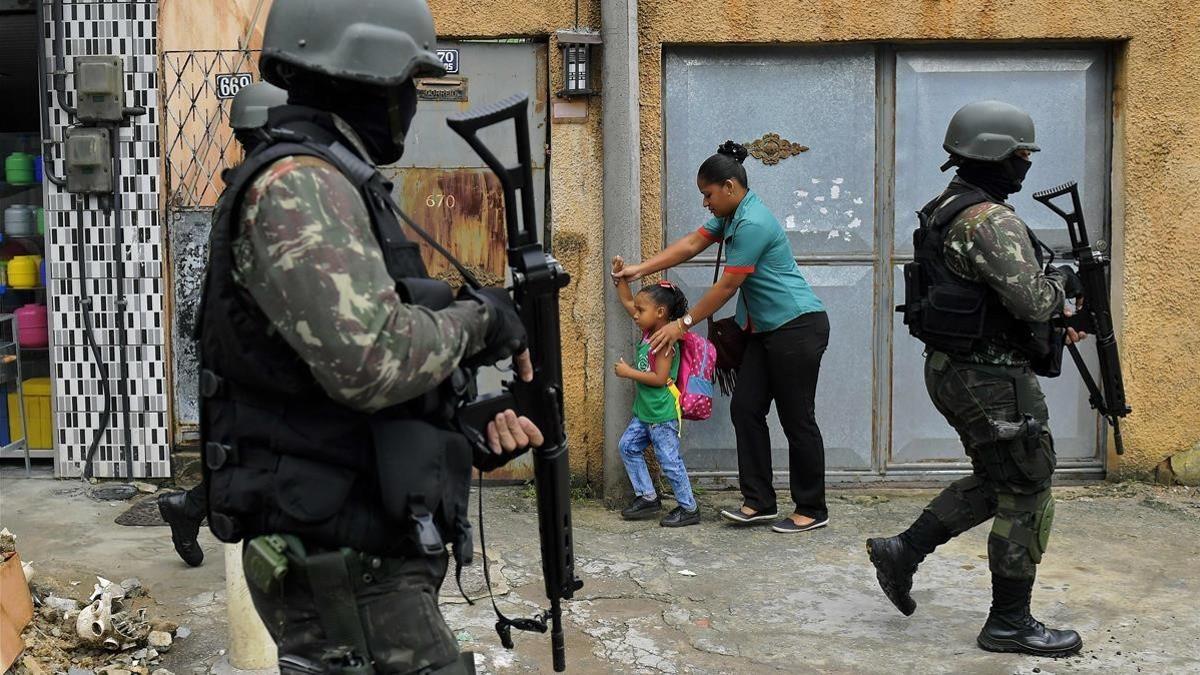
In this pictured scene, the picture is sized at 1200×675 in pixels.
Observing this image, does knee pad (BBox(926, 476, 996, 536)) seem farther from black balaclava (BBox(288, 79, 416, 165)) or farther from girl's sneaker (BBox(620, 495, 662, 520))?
black balaclava (BBox(288, 79, 416, 165))

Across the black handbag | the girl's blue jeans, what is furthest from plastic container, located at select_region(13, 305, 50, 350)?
Result: the black handbag

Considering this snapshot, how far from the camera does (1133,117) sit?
6.56m

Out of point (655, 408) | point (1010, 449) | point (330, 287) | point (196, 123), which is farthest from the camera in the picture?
point (196, 123)

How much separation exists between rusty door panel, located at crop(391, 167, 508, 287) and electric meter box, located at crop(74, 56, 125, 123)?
1449 mm

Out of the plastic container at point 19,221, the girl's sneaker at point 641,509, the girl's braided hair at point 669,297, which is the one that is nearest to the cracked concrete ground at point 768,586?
the girl's sneaker at point 641,509

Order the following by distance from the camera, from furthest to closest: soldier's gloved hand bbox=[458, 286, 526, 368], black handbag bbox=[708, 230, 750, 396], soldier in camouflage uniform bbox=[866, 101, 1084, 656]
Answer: black handbag bbox=[708, 230, 750, 396]
soldier in camouflage uniform bbox=[866, 101, 1084, 656]
soldier's gloved hand bbox=[458, 286, 526, 368]

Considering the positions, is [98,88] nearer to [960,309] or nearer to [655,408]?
[655,408]

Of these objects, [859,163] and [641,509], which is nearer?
[641,509]

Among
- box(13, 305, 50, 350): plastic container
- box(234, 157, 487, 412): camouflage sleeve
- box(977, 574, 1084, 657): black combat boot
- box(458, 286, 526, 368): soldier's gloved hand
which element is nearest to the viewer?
box(234, 157, 487, 412): camouflage sleeve

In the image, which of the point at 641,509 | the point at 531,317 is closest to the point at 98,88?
the point at 641,509

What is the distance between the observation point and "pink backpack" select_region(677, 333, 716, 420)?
6.15 meters

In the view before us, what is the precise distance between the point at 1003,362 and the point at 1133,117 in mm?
2715

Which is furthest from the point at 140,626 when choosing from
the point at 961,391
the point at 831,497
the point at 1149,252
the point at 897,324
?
the point at 1149,252

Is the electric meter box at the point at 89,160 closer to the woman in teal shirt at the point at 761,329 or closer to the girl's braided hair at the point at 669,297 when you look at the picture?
the woman in teal shirt at the point at 761,329
